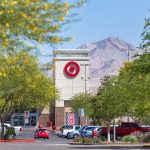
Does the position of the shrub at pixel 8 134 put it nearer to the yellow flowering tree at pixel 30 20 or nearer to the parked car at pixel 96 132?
the parked car at pixel 96 132

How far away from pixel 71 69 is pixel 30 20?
98703mm

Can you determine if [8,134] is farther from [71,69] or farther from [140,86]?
[71,69]

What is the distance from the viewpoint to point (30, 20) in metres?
11.9

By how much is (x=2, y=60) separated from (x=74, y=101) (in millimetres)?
81025

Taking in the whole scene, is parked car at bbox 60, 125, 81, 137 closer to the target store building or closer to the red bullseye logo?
the target store building

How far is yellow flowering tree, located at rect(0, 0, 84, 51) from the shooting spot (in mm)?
11648

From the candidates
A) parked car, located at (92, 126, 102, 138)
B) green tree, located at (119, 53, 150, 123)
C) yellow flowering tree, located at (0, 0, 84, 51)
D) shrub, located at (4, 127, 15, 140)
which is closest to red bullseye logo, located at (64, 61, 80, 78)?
parked car, located at (92, 126, 102, 138)

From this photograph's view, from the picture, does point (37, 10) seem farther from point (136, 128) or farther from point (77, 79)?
point (77, 79)

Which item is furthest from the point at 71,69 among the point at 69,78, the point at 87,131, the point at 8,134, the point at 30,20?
the point at 30,20

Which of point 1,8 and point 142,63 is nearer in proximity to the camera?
point 1,8

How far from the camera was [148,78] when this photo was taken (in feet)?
120

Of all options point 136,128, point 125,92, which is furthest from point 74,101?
point 125,92

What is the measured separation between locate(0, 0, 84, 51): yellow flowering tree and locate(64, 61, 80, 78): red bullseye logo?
97.0 meters

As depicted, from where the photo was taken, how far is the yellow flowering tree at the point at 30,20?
11.6 metres
